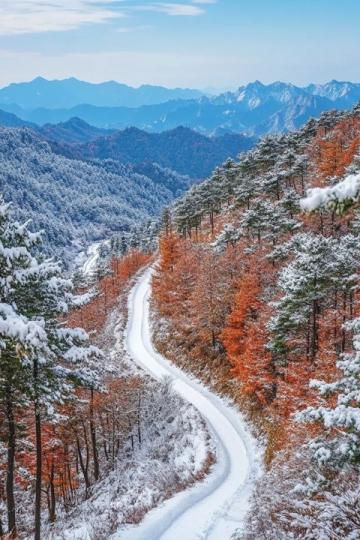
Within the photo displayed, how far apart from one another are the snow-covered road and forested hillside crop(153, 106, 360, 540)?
1516mm

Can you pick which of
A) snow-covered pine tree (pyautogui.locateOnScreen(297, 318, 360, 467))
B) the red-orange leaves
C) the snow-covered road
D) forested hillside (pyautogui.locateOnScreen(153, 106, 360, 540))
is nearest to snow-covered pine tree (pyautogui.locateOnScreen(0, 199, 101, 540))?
the snow-covered road

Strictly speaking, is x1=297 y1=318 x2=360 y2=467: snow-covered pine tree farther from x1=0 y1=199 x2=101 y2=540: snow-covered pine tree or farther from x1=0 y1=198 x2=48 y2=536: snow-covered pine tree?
x1=0 y1=199 x2=101 y2=540: snow-covered pine tree

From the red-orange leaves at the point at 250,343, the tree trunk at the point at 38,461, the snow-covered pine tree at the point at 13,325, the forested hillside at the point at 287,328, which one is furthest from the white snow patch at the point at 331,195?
the red-orange leaves at the point at 250,343

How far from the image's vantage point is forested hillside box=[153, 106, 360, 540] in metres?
11.5

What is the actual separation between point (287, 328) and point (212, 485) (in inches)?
535

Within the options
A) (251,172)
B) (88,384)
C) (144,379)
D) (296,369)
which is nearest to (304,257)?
(296,369)

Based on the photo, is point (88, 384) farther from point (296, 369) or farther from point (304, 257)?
point (304, 257)

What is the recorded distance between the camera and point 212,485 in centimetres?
2467

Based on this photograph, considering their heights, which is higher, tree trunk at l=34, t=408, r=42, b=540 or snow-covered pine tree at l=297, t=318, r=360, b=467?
snow-covered pine tree at l=297, t=318, r=360, b=467

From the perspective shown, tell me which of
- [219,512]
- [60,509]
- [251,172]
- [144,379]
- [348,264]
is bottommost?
[60,509]

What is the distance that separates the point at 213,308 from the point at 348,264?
21000 mm

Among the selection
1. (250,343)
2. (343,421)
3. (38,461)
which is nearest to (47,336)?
(38,461)

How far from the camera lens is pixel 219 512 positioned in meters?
20.0

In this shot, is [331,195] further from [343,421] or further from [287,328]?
[287,328]
